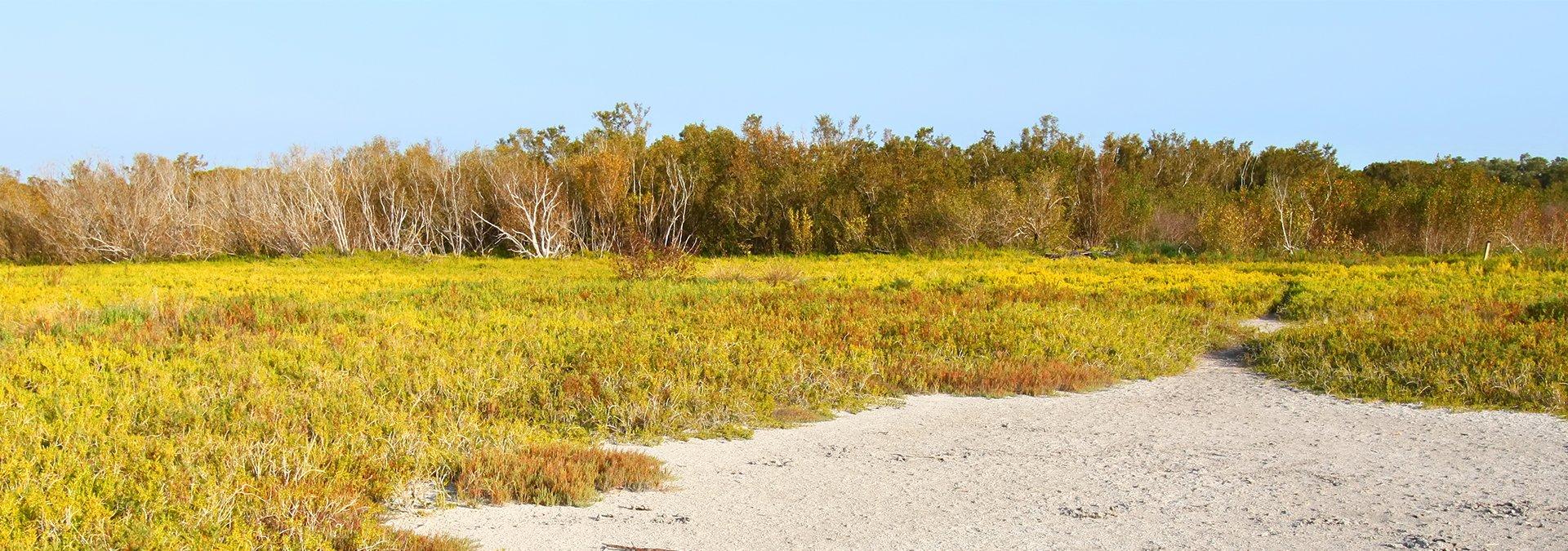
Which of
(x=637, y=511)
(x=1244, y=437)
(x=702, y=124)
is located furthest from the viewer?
(x=702, y=124)

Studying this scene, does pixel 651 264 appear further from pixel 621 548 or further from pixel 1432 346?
pixel 621 548

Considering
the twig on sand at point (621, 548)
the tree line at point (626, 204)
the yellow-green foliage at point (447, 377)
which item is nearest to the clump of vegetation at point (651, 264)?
the yellow-green foliage at point (447, 377)

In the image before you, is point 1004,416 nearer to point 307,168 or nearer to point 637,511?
point 637,511

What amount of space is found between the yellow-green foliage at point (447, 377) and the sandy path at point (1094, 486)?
0.53 m

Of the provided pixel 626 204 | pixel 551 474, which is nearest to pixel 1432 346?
pixel 551 474

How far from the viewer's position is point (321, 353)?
9797 mm

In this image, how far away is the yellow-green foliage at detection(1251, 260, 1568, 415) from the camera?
9.30 m

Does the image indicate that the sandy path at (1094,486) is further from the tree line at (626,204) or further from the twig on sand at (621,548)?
the tree line at (626,204)

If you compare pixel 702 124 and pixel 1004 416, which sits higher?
pixel 702 124

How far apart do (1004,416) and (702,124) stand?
37.5 meters

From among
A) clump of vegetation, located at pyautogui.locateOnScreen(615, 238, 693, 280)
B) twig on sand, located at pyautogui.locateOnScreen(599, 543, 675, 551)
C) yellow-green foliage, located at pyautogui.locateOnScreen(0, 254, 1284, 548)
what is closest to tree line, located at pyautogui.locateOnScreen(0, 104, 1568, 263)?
clump of vegetation, located at pyautogui.locateOnScreen(615, 238, 693, 280)

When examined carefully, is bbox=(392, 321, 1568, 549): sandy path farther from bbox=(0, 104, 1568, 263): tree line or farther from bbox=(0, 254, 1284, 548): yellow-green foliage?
bbox=(0, 104, 1568, 263): tree line

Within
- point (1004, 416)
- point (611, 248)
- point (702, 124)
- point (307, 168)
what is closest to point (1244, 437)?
point (1004, 416)

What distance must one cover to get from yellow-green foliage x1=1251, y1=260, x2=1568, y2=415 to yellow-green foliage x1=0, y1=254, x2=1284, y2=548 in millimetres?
1108
